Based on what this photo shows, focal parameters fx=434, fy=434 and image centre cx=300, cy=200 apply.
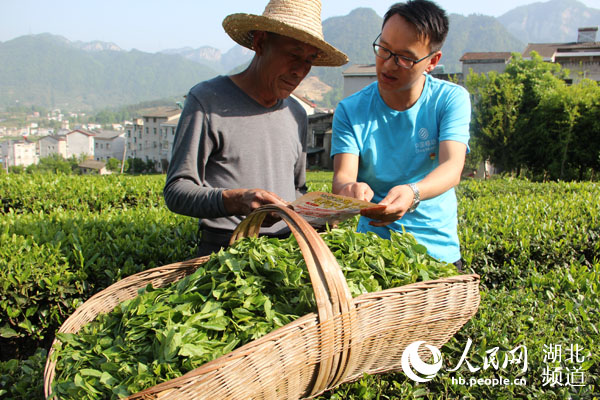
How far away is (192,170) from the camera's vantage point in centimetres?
214

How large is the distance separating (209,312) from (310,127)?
4391 cm

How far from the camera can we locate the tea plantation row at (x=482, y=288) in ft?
6.14

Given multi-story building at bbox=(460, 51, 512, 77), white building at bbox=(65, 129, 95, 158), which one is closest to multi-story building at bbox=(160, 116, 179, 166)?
multi-story building at bbox=(460, 51, 512, 77)

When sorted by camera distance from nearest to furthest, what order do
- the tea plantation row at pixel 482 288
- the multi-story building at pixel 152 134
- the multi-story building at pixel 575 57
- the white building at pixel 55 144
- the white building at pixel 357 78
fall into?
the tea plantation row at pixel 482 288, the multi-story building at pixel 575 57, the white building at pixel 357 78, the multi-story building at pixel 152 134, the white building at pixel 55 144

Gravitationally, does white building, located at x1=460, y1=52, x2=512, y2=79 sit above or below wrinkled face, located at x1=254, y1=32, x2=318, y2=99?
above

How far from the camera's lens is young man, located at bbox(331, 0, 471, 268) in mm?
2004

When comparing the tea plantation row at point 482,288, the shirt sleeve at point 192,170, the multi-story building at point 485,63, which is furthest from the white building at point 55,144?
the shirt sleeve at point 192,170

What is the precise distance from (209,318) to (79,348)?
0.58m

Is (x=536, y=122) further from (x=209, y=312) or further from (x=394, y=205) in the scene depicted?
(x=209, y=312)

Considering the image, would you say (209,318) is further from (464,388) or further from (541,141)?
(541,141)

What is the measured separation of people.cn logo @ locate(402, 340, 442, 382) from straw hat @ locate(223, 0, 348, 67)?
155 centimetres

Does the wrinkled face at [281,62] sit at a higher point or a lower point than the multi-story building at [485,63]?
lower

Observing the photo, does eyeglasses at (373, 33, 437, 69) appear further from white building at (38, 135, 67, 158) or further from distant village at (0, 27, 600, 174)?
white building at (38, 135, 67, 158)

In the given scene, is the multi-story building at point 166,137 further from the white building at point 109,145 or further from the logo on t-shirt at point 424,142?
the logo on t-shirt at point 424,142
